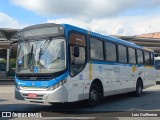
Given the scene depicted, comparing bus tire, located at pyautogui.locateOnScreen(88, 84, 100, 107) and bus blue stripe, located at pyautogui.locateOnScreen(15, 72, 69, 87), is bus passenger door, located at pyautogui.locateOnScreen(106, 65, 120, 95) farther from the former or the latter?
bus blue stripe, located at pyautogui.locateOnScreen(15, 72, 69, 87)

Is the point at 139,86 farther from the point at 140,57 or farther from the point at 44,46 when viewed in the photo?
the point at 44,46

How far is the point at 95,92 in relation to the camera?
1273cm

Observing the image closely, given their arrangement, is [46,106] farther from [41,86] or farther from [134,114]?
[134,114]

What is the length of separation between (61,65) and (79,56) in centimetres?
111

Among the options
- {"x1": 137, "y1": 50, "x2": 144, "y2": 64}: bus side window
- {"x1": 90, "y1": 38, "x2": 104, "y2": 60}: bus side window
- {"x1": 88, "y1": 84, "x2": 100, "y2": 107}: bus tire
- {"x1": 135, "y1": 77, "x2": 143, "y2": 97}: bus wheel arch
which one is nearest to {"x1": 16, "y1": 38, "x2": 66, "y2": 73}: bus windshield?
{"x1": 90, "y1": 38, "x2": 104, "y2": 60}: bus side window

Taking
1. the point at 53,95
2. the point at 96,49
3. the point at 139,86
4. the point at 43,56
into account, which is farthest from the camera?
the point at 139,86

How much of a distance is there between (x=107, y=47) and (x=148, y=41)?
37.4 metres

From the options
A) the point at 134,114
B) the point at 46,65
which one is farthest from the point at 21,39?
the point at 134,114

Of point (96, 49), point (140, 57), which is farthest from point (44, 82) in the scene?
point (140, 57)

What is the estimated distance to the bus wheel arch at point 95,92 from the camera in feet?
40.7

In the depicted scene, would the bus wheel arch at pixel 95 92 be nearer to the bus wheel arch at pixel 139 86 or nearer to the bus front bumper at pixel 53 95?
the bus front bumper at pixel 53 95

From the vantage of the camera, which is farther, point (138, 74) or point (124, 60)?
point (138, 74)

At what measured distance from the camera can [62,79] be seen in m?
10.6

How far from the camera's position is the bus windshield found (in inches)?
424
